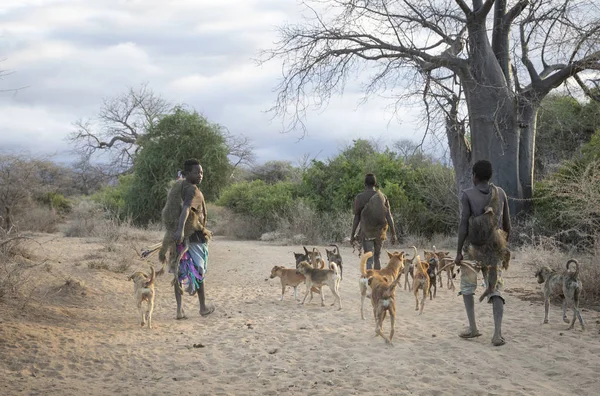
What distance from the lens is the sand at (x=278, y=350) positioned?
19.1ft

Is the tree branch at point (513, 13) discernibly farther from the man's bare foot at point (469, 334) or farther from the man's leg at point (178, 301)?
the man's leg at point (178, 301)

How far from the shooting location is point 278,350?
281 inches

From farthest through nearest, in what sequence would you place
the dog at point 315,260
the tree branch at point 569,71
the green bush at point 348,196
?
1. the green bush at point 348,196
2. the tree branch at point 569,71
3. the dog at point 315,260

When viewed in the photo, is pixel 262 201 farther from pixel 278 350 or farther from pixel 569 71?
pixel 278 350

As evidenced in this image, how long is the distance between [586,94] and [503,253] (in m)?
13.1

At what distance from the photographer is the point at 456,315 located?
902 centimetres

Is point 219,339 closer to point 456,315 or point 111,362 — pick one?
point 111,362

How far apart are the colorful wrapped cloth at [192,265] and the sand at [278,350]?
0.62m

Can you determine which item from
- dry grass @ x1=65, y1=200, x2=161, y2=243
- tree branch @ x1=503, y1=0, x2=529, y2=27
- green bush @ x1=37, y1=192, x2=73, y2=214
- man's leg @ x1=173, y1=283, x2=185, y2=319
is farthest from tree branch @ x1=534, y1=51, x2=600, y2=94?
green bush @ x1=37, y1=192, x2=73, y2=214

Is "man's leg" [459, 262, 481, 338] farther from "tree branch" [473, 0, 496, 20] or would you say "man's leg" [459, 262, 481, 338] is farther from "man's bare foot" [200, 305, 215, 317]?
"tree branch" [473, 0, 496, 20]

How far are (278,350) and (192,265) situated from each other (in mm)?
2151

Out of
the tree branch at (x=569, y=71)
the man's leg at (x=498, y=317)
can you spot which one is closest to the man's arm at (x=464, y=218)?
the man's leg at (x=498, y=317)

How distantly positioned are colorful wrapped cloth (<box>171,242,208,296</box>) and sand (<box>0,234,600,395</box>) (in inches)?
24.3

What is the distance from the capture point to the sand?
584 centimetres
